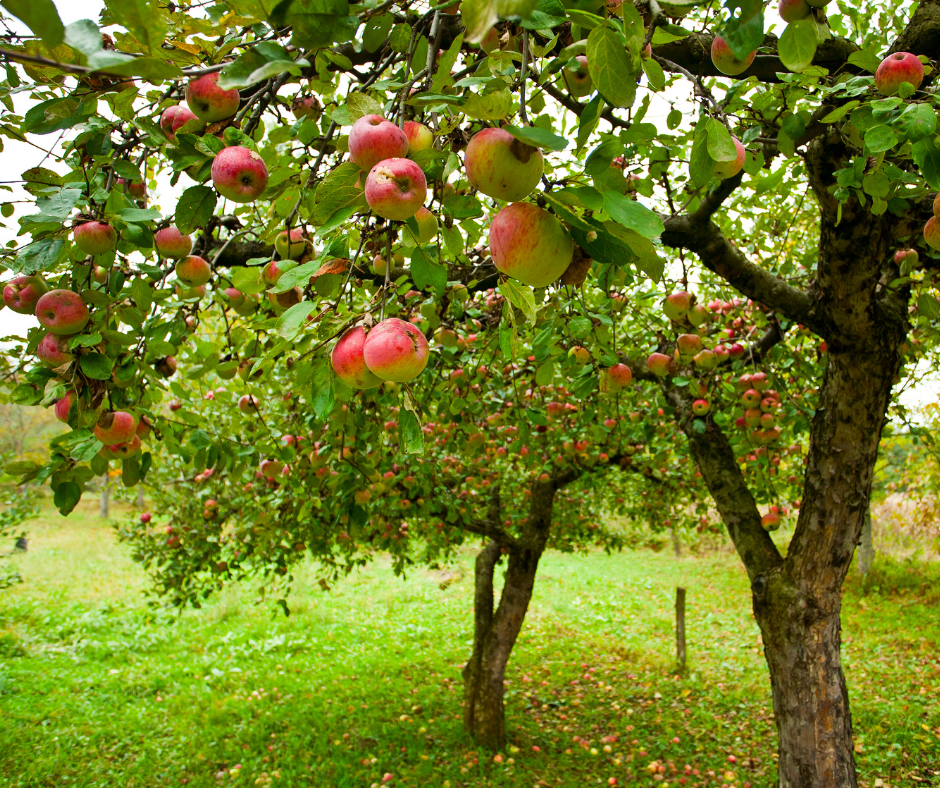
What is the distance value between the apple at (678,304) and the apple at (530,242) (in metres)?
2.01

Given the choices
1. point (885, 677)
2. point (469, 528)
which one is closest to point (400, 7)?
point (469, 528)

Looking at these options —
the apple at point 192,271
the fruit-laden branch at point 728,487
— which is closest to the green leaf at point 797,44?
the apple at point 192,271

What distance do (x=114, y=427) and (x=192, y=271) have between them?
1.69 ft

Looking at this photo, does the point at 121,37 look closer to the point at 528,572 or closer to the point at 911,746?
the point at 528,572

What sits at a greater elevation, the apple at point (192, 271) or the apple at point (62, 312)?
the apple at point (192, 271)

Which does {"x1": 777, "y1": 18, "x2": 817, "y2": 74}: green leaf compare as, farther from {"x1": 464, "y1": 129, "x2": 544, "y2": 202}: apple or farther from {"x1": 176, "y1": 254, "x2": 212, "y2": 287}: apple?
{"x1": 176, "y1": 254, "x2": 212, "y2": 287}: apple

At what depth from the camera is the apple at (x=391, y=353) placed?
993 mm

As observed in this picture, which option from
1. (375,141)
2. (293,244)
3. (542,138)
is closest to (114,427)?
(293,244)

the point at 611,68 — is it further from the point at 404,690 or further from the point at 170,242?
the point at 404,690

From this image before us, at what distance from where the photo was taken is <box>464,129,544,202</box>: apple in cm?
84

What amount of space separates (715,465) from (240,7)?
11.9 ft

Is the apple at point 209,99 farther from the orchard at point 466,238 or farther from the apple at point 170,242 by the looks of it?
the apple at point 170,242

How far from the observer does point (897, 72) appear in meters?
1.55

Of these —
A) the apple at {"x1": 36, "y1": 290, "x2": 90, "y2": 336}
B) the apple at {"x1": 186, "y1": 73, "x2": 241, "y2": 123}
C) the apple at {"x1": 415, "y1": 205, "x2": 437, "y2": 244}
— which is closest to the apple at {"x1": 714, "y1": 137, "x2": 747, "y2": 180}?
the apple at {"x1": 415, "y1": 205, "x2": 437, "y2": 244}
